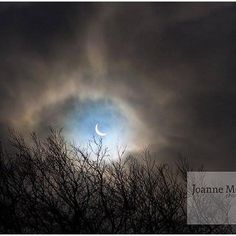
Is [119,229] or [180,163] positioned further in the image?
[180,163]

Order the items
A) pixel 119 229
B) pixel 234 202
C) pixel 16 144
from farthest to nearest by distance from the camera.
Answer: pixel 16 144
pixel 234 202
pixel 119 229

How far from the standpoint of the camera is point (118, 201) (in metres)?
10.0

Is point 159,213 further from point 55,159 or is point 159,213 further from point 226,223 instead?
point 55,159

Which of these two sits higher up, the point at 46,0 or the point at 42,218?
the point at 46,0

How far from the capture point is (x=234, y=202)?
32.9 ft

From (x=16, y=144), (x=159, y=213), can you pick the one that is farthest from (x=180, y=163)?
(x=16, y=144)

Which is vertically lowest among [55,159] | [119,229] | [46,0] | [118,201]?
[119,229]

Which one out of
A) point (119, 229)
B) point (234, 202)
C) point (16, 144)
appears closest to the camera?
point (119, 229)

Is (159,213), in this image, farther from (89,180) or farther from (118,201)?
(89,180)

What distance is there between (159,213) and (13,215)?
2966 millimetres

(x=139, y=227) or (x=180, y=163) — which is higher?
(x=180, y=163)

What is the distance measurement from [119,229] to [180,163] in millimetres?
2306

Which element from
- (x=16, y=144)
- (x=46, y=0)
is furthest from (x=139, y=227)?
(x=46, y=0)

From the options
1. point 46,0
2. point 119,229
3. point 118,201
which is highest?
point 46,0
